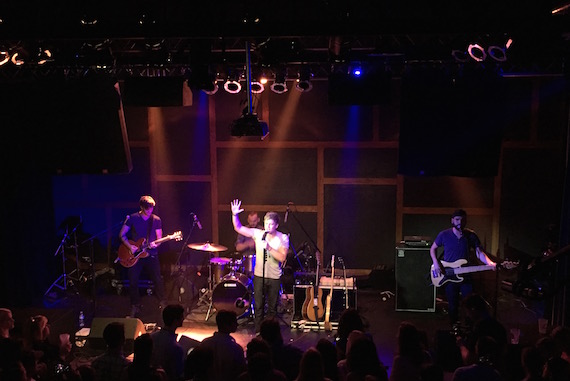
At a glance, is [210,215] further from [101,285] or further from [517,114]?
[517,114]

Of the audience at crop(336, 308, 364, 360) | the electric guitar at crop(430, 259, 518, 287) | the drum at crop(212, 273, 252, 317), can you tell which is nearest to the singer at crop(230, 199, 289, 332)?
the drum at crop(212, 273, 252, 317)

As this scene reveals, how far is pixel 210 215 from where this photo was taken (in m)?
11.4

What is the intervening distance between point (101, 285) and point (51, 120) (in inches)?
157

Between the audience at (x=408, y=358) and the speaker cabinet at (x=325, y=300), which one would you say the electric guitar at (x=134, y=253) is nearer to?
the speaker cabinet at (x=325, y=300)

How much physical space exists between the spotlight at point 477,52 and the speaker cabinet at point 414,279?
330 cm

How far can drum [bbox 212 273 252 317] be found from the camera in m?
8.69

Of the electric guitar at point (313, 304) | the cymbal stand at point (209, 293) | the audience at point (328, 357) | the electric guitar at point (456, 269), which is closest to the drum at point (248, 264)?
the cymbal stand at point (209, 293)

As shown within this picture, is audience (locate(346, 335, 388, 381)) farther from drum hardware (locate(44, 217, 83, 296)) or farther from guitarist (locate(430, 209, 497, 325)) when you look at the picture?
drum hardware (locate(44, 217, 83, 296))

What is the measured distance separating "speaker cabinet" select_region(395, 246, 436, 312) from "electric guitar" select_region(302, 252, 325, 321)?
58.6 inches

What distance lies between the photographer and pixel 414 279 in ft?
30.3

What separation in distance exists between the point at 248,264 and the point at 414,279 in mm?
2737

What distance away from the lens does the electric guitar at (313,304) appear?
8.55 metres

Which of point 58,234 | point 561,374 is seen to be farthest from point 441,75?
point 58,234

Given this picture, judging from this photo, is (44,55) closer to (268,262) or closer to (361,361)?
(268,262)
